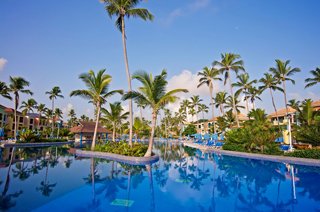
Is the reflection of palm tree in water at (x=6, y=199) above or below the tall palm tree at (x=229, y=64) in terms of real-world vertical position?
below

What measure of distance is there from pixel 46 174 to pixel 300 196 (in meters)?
10.9

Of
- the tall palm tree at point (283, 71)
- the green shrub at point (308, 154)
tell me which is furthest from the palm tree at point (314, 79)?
the green shrub at point (308, 154)

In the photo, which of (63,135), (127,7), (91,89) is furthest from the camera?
(63,135)

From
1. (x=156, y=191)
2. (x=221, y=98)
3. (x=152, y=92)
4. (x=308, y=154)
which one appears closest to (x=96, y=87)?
(x=152, y=92)

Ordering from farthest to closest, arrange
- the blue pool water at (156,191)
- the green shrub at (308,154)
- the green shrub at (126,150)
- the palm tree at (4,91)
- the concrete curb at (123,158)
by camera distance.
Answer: the palm tree at (4,91), the green shrub at (126,150), the concrete curb at (123,158), the green shrub at (308,154), the blue pool water at (156,191)

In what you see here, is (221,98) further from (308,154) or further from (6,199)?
(6,199)

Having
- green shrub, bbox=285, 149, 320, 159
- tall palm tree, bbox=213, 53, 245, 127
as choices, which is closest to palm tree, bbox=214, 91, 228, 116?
tall palm tree, bbox=213, 53, 245, 127

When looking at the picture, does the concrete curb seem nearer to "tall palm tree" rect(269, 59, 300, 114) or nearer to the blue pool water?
the blue pool water

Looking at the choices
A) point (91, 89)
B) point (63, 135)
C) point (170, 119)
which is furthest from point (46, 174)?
point (170, 119)

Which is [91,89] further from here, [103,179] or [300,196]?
[300,196]

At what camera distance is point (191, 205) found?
6215 mm

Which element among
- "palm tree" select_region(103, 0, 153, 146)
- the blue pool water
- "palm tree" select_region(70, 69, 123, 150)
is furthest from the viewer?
"palm tree" select_region(70, 69, 123, 150)

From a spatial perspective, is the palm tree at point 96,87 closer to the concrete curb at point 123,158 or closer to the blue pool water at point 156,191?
the concrete curb at point 123,158

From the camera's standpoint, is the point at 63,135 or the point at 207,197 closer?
the point at 207,197
